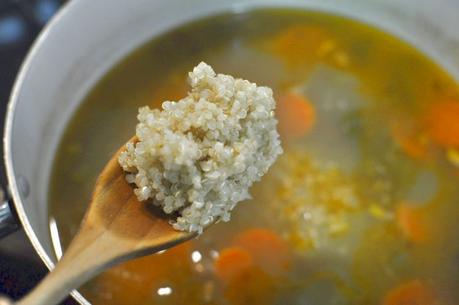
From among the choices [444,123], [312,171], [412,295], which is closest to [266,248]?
[312,171]

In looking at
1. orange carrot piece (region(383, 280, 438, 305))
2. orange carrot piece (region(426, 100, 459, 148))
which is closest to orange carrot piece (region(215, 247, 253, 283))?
orange carrot piece (region(383, 280, 438, 305))

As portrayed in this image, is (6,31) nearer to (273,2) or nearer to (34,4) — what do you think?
(34,4)

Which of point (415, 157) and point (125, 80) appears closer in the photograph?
point (415, 157)

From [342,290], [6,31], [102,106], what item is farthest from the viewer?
[6,31]

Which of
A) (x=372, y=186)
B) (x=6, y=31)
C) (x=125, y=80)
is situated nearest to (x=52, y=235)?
(x=125, y=80)

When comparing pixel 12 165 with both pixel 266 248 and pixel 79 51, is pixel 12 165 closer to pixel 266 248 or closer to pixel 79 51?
pixel 79 51

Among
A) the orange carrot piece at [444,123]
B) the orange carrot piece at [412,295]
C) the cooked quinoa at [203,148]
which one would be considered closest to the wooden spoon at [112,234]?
the cooked quinoa at [203,148]
